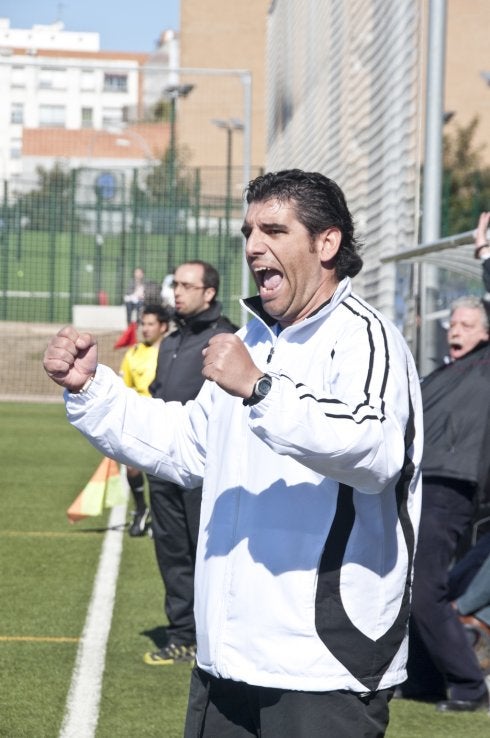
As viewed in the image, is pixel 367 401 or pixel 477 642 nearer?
pixel 367 401

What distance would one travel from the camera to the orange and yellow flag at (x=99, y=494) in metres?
→ 11.4

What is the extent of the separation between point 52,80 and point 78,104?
5.79 m

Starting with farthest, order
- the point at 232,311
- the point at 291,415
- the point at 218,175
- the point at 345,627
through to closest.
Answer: the point at 218,175
the point at 232,311
the point at 345,627
the point at 291,415

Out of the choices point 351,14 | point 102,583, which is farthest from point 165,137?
point 102,583

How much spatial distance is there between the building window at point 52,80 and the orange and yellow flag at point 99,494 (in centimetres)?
11649

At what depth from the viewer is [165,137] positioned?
84250 millimetres

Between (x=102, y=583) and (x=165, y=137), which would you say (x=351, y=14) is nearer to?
(x=102, y=583)

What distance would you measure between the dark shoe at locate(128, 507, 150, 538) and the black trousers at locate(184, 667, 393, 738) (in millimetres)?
8150

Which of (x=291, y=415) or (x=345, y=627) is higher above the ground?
(x=291, y=415)

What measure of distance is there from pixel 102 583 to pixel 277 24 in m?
16.6

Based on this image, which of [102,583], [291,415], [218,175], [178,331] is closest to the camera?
[291,415]

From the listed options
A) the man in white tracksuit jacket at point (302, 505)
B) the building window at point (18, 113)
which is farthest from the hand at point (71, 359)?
the building window at point (18, 113)

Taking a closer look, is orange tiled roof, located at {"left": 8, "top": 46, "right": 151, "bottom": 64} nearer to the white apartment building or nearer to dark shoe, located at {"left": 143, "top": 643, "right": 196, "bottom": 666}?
the white apartment building

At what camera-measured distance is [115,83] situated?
143 meters
